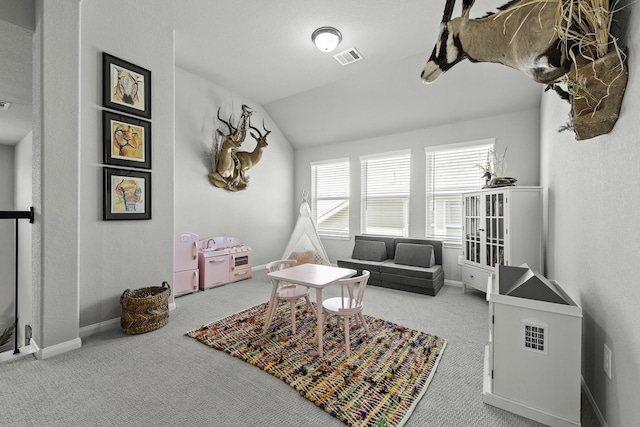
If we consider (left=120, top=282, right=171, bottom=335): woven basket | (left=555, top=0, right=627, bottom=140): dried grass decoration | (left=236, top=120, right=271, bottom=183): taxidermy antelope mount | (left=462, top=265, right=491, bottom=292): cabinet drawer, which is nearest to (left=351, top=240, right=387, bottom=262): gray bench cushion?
(left=462, top=265, right=491, bottom=292): cabinet drawer

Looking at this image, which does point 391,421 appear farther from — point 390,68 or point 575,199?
point 390,68

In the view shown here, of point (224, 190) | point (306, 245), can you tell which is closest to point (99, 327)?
point (224, 190)

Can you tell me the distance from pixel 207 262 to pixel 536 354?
377cm

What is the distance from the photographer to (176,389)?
1.81m

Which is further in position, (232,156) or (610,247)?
(232,156)

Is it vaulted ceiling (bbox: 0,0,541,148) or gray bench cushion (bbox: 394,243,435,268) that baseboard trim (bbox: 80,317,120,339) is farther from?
gray bench cushion (bbox: 394,243,435,268)

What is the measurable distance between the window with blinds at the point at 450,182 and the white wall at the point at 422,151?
0.36ft

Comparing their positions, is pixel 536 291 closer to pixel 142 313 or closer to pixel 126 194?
pixel 142 313

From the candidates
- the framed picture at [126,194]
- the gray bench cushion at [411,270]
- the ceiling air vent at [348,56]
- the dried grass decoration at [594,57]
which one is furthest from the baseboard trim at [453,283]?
the framed picture at [126,194]

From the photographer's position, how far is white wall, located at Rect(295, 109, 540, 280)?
3.88 meters

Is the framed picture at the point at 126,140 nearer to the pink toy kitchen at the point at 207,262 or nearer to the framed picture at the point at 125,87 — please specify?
the framed picture at the point at 125,87

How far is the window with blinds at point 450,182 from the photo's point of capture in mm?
4238

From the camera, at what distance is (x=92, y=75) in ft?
8.51

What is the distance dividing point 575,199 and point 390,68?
2.80 meters
